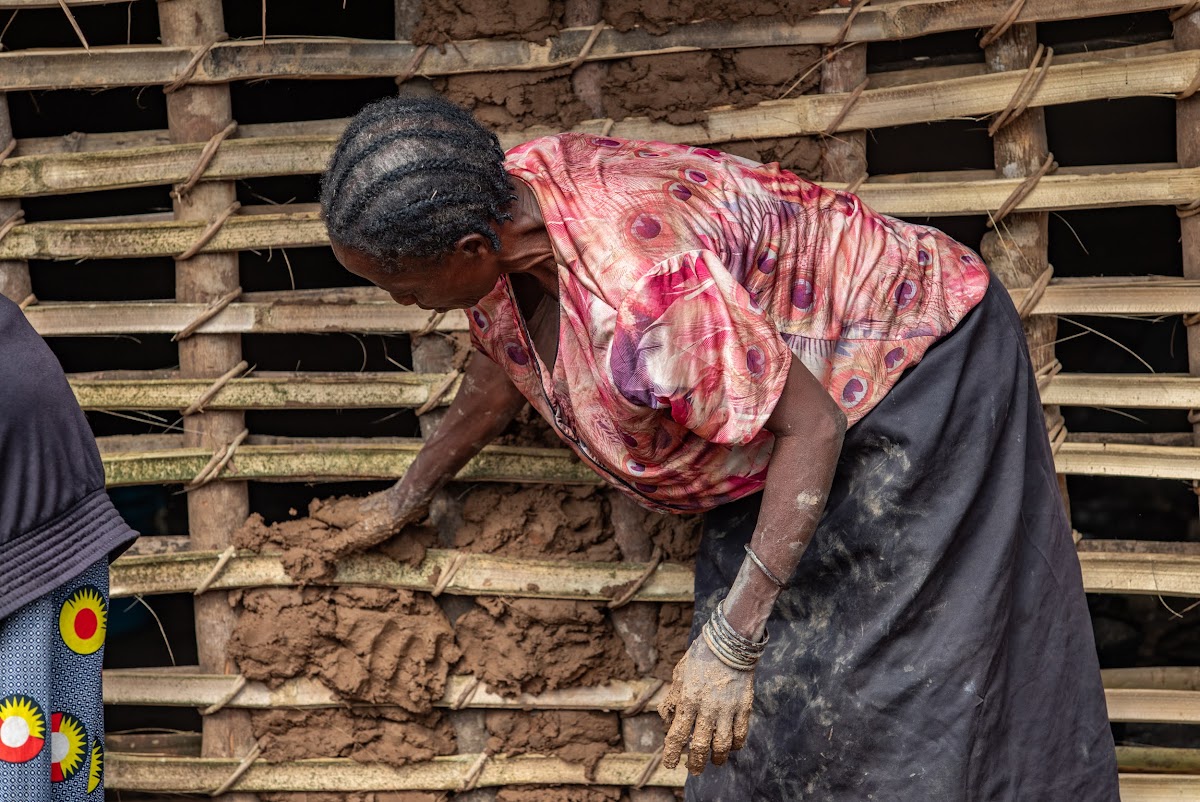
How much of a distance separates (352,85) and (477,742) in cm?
149

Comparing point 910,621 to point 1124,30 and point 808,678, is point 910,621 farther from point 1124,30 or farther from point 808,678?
point 1124,30

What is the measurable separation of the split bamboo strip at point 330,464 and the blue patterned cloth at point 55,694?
0.64 m

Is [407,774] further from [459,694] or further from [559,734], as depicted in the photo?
[559,734]

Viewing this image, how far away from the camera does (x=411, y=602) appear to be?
256cm

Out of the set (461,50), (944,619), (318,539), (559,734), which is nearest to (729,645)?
(944,619)

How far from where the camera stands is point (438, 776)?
8.63 feet

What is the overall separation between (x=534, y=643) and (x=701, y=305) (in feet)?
3.97

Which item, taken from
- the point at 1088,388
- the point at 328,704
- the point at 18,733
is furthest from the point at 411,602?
the point at 1088,388

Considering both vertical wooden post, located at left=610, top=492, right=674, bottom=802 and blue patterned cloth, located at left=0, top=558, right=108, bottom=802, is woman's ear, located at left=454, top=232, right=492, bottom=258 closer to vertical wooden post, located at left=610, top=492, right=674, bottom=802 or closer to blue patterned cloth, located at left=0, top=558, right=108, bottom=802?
blue patterned cloth, located at left=0, top=558, right=108, bottom=802

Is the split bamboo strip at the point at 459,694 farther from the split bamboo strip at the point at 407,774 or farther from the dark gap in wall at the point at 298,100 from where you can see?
the dark gap in wall at the point at 298,100

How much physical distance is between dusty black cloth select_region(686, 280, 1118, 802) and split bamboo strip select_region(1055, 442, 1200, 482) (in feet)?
1.82

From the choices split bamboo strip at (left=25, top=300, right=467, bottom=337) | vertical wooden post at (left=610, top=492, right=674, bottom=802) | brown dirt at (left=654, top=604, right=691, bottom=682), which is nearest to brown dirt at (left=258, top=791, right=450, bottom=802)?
vertical wooden post at (left=610, top=492, right=674, bottom=802)

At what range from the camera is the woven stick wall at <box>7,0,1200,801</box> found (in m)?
2.40

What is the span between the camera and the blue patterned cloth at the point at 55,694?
5.84ft
